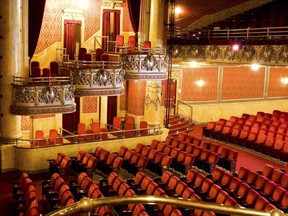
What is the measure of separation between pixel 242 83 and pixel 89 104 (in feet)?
26.4

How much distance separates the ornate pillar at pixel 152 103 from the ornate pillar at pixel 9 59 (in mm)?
5134

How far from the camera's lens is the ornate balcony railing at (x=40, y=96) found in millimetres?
11703

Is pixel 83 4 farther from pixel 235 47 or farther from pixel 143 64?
pixel 235 47

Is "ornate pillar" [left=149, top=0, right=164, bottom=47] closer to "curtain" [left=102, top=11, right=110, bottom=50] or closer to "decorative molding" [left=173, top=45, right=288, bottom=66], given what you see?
"decorative molding" [left=173, top=45, right=288, bottom=66]

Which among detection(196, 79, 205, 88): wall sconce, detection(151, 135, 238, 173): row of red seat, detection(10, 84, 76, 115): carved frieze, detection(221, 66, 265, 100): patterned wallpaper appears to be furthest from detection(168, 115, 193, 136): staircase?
detection(10, 84, 76, 115): carved frieze

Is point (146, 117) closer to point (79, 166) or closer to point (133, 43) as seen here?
point (133, 43)

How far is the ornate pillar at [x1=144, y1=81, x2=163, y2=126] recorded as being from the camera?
15.8m

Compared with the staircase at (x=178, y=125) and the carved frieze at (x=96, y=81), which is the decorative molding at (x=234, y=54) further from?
the carved frieze at (x=96, y=81)

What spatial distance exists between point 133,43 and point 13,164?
5961 mm

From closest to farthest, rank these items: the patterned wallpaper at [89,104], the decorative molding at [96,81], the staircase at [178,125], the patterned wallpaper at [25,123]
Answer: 1. the decorative molding at [96,81]
2. the patterned wallpaper at [25,123]
3. the patterned wallpaper at [89,104]
4. the staircase at [178,125]

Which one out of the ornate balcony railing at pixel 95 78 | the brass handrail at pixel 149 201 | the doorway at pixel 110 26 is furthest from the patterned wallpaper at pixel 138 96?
the brass handrail at pixel 149 201

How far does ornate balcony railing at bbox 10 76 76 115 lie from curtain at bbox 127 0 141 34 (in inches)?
170

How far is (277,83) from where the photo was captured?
2127cm

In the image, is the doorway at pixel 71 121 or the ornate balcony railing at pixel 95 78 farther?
the doorway at pixel 71 121
